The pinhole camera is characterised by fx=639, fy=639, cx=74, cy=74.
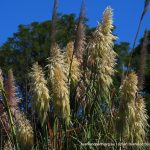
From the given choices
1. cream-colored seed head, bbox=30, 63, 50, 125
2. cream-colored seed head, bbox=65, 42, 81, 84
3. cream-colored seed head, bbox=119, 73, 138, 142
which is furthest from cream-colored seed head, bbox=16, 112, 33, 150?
cream-colored seed head, bbox=119, 73, 138, 142

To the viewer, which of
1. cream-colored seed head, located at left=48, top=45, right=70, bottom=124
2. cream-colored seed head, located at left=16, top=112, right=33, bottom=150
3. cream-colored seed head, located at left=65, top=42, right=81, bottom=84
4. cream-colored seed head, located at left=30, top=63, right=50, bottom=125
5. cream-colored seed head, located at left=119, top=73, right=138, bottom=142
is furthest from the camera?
cream-colored seed head, located at left=65, top=42, right=81, bottom=84

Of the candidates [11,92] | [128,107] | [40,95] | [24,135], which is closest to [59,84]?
[40,95]

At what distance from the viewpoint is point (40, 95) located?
18.0 ft

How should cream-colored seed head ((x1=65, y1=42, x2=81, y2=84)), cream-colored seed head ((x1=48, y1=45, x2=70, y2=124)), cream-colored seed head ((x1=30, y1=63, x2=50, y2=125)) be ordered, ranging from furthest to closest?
cream-colored seed head ((x1=65, y1=42, x2=81, y2=84)) → cream-colored seed head ((x1=30, y1=63, x2=50, y2=125)) → cream-colored seed head ((x1=48, y1=45, x2=70, y2=124))

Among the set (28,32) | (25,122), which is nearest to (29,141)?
(25,122)

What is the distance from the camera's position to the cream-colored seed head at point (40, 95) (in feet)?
17.8

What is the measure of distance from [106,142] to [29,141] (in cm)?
74

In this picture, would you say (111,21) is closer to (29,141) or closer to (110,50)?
(110,50)

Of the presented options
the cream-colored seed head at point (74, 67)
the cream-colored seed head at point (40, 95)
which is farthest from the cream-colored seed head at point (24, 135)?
the cream-colored seed head at point (74, 67)

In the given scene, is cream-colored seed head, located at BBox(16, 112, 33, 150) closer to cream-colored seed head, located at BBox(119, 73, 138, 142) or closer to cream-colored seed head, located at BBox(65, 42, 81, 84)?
cream-colored seed head, located at BBox(65, 42, 81, 84)

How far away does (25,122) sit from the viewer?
19.2ft

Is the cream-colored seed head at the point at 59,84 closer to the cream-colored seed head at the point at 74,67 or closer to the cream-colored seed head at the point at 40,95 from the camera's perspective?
the cream-colored seed head at the point at 40,95

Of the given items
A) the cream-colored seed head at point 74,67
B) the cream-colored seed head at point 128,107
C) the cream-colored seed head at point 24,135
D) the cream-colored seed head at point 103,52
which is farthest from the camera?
the cream-colored seed head at point 74,67

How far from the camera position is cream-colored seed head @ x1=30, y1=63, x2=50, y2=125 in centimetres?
543
